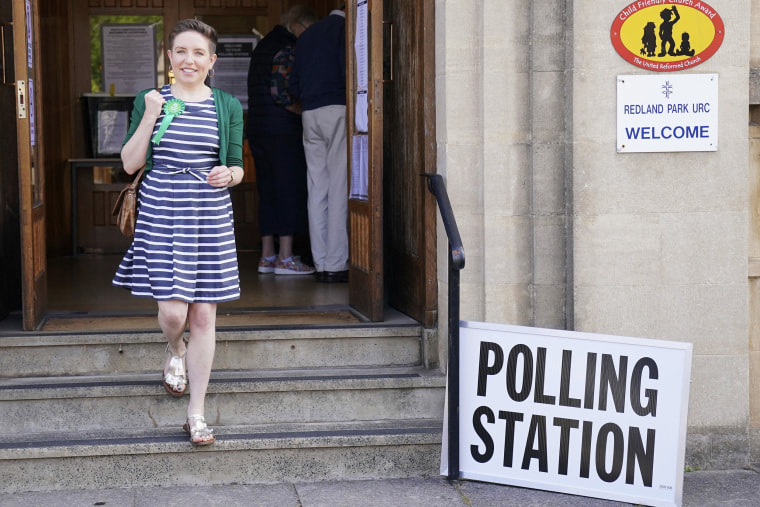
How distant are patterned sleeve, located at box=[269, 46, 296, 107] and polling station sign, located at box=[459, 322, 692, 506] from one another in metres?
3.80

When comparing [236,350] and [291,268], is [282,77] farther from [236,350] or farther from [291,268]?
[236,350]

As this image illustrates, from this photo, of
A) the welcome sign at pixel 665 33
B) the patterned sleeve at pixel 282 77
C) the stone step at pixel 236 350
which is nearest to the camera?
the welcome sign at pixel 665 33

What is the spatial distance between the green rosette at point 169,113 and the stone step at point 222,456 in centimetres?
135

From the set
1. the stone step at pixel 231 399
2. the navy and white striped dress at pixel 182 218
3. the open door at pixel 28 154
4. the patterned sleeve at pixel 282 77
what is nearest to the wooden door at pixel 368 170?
the stone step at pixel 231 399

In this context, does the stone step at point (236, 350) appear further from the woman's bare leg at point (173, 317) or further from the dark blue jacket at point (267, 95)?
the dark blue jacket at point (267, 95)

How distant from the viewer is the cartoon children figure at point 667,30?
5.27m

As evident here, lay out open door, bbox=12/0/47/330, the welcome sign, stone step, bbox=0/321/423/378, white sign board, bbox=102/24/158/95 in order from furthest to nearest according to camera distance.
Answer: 1. white sign board, bbox=102/24/158/95
2. open door, bbox=12/0/47/330
3. stone step, bbox=0/321/423/378
4. the welcome sign

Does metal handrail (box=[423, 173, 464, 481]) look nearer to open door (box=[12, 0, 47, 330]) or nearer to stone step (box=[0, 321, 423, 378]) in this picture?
stone step (box=[0, 321, 423, 378])

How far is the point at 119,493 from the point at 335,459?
0.96m

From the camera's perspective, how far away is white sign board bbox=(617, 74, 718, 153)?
5.27 metres

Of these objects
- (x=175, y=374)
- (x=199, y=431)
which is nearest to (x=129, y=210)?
(x=175, y=374)

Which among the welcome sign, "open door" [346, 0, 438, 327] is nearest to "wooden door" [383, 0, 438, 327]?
"open door" [346, 0, 438, 327]

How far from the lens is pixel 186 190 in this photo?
4652 mm

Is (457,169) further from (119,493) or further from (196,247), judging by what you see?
(119,493)
